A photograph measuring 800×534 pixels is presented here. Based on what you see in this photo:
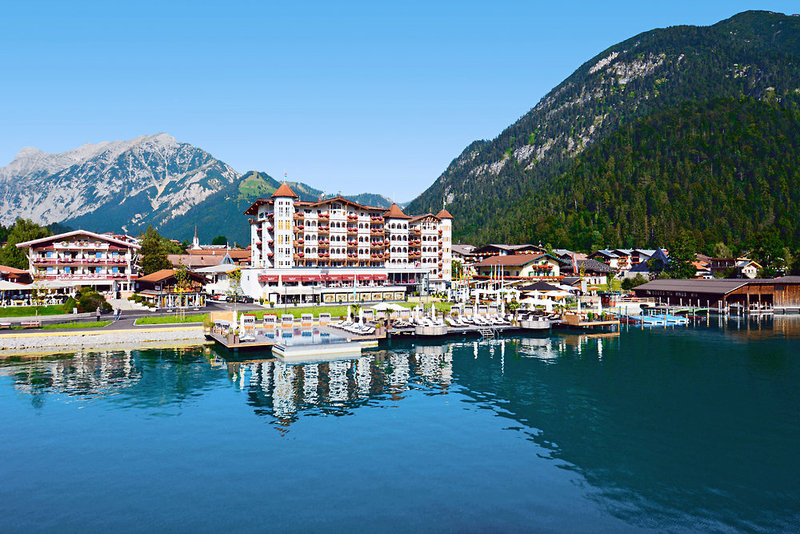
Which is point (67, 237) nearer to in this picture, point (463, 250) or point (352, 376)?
point (352, 376)

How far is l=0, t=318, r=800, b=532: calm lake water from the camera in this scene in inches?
883

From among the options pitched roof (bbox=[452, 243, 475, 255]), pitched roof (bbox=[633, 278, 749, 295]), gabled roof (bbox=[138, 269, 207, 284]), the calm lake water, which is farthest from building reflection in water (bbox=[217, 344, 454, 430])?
pitched roof (bbox=[452, 243, 475, 255])

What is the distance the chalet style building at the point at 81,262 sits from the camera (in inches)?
3575

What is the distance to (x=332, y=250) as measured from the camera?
10731 cm

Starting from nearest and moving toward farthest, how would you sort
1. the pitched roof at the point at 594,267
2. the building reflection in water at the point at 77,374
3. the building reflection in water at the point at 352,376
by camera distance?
1. the building reflection in water at the point at 352,376
2. the building reflection in water at the point at 77,374
3. the pitched roof at the point at 594,267

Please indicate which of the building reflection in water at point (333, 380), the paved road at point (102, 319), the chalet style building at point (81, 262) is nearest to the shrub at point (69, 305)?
the paved road at point (102, 319)

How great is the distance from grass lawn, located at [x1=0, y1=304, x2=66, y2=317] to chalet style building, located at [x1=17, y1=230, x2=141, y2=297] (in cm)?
1619

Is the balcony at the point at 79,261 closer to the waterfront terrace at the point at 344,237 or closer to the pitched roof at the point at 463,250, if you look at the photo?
the waterfront terrace at the point at 344,237

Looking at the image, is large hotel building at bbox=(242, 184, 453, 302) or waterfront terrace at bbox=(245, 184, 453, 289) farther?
waterfront terrace at bbox=(245, 184, 453, 289)

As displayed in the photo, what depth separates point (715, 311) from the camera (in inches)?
4240

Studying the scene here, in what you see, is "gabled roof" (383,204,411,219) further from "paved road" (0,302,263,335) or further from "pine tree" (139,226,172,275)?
"pine tree" (139,226,172,275)

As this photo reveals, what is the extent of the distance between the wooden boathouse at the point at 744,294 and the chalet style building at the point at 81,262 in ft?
361

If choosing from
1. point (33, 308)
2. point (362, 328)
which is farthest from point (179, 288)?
point (362, 328)

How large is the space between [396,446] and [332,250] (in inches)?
3119
